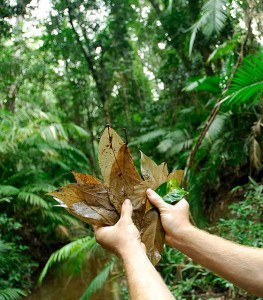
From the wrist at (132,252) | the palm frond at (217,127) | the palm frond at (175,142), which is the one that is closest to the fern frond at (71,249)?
the palm frond at (217,127)

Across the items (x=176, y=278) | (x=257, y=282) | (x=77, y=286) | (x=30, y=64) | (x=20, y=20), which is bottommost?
(x=77, y=286)

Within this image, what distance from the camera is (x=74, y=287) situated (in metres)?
5.55

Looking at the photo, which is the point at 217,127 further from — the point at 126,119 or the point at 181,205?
the point at 126,119

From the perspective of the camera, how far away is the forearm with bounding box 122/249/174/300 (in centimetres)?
92

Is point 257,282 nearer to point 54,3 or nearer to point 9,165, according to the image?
point 9,165

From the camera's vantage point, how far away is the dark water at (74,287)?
16.0 ft

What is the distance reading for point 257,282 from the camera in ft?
3.96

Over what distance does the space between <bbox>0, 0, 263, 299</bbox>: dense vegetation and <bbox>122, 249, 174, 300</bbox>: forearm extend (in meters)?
2.45

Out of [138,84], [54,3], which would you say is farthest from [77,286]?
[138,84]

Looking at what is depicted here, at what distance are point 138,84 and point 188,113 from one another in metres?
4.36

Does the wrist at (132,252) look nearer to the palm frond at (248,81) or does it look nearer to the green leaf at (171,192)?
the green leaf at (171,192)

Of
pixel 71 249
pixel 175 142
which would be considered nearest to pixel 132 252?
pixel 71 249

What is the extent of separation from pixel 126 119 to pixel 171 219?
9828 millimetres

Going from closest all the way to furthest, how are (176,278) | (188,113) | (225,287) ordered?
(225,287) → (176,278) → (188,113)
